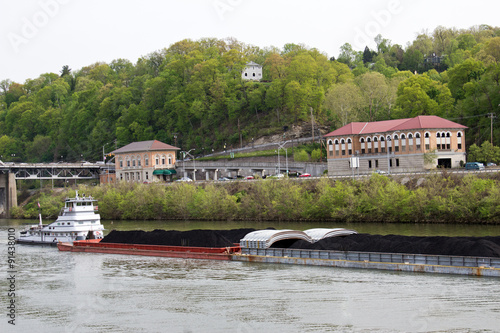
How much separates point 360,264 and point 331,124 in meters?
108

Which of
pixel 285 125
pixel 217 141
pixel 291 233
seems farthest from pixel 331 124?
pixel 291 233

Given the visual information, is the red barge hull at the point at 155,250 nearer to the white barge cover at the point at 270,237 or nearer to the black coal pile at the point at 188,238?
the black coal pile at the point at 188,238

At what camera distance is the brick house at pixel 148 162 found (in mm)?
143875

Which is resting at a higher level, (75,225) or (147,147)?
(147,147)

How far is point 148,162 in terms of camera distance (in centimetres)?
14488

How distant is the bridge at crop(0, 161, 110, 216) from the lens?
142000 mm

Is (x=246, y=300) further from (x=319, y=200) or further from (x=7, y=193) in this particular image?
(x=7, y=193)

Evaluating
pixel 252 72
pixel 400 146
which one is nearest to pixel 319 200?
pixel 400 146

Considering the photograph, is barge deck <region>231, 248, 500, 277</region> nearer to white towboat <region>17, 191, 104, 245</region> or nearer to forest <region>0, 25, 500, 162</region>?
white towboat <region>17, 191, 104, 245</region>

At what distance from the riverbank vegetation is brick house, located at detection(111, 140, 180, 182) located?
69.6 ft

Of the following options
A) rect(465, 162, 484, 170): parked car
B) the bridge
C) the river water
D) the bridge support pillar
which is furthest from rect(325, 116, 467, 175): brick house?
the bridge

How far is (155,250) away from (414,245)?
25.7 metres

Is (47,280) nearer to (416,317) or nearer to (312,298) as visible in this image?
(312,298)

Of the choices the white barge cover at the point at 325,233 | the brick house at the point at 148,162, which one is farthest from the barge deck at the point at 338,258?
the brick house at the point at 148,162
